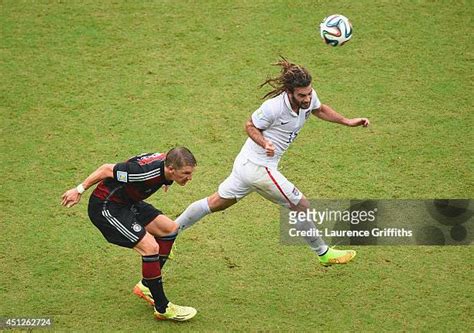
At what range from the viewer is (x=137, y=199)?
9.23 metres

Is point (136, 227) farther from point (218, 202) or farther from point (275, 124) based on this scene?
point (275, 124)

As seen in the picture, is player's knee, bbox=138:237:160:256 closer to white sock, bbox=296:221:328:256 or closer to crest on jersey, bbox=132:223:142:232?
crest on jersey, bbox=132:223:142:232

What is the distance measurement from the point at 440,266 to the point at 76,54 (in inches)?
260

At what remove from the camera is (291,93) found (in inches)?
370

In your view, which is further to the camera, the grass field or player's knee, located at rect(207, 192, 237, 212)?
player's knee, located at rect(207, 192, 237, 212)

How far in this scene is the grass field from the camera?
9570mm

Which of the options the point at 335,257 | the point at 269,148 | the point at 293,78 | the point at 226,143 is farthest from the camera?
the point at 226,143

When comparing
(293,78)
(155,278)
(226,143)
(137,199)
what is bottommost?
(155,278)

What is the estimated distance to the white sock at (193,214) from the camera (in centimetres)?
996

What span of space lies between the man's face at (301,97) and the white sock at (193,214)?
1546mm

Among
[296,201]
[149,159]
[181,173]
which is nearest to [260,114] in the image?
[296,201]

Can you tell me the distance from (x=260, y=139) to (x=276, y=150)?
15.1 inches

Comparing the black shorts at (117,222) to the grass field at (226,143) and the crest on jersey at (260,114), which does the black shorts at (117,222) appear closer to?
the grass field at (226,143)

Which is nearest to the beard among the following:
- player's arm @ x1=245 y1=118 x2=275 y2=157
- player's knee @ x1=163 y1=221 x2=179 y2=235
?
player's arm @ x1=245 y1=118 x2=275 y2=157
